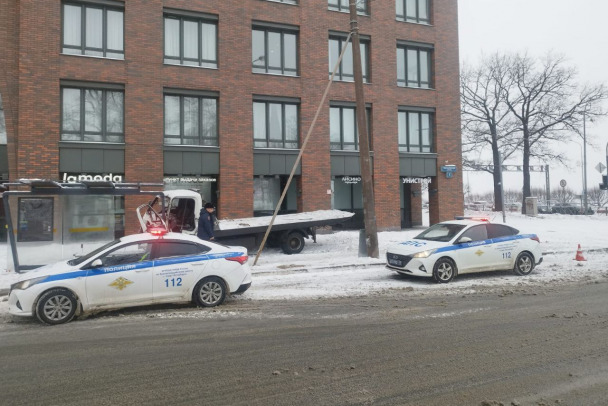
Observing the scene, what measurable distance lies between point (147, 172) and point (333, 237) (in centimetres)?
824

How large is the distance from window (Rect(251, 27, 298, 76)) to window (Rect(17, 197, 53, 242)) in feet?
39.5

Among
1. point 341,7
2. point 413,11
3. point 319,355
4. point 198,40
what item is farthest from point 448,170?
point 319,355

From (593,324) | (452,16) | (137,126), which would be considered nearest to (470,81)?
(452,16)

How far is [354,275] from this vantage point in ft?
39.4

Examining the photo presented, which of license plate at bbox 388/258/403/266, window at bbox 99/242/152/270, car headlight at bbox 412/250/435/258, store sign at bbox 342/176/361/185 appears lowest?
license plate at bbox 388/258/403/266

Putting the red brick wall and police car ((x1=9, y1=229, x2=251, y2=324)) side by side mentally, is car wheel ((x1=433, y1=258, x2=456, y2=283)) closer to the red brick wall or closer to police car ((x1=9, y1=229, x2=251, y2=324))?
police car ((x1=9, y1=229, x2=251, y2=324))

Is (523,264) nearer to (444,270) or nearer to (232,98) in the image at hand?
(444,270)

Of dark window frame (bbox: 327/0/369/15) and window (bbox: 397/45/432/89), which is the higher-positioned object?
dark window frame (bbox: 327/0/369/15)

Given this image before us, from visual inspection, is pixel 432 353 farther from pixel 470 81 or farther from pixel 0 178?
pixel 470 81

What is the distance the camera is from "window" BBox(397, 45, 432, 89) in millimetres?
24531

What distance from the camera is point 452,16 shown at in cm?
A: 2566

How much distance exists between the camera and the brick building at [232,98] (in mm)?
18234

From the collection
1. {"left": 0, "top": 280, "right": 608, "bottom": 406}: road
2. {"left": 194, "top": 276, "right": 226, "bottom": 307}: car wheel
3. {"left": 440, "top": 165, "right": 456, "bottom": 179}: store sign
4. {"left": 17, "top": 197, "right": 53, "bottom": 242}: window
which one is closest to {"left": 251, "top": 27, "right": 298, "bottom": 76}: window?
{"left": 440, "top": 165, "right": 456, "bottom": 179}: store sign

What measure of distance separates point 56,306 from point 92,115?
13.6m
